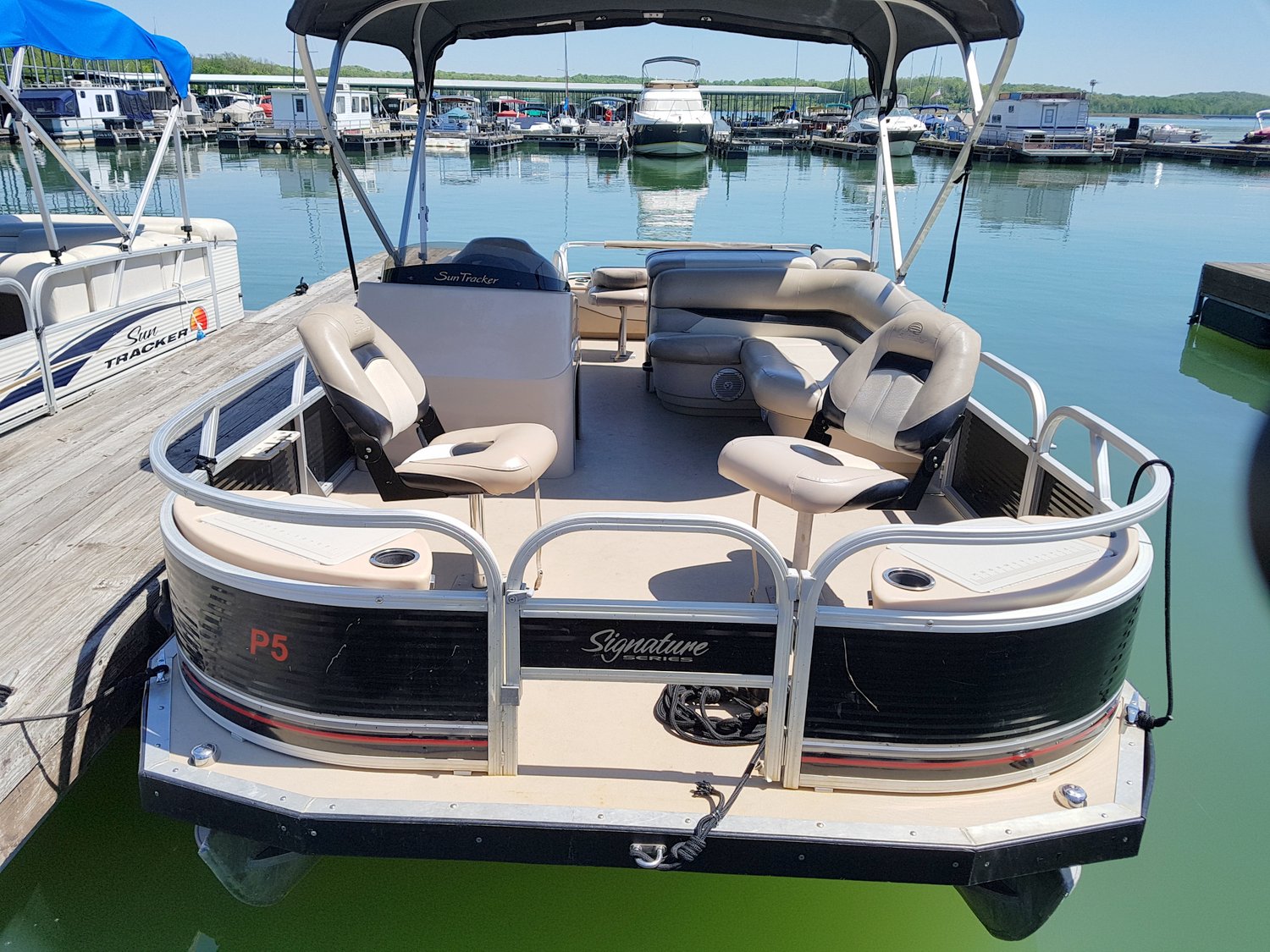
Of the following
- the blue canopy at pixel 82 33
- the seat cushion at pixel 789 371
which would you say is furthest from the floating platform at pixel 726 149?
the seat cushion at pixel 789 371

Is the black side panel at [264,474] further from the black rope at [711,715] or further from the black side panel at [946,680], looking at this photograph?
the black side panel at [946,680]

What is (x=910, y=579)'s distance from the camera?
2412mm

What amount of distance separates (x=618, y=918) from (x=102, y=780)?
2.10 m

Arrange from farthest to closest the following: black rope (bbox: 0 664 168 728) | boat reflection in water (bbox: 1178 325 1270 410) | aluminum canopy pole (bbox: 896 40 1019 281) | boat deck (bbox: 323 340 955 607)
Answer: boat reflection in water (bbox: 1178 325 1270 410) < aluminum canopy pole (bbox: 896 40 1019 281) < boat deck (bbox: 323 340 955 607) < black rope (bbox: 0 664 168 728)

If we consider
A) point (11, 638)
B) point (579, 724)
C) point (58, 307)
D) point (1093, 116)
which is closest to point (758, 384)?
point (579, 724)

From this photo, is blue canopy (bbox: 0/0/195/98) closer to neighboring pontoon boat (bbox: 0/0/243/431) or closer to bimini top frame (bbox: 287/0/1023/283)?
neighboring pontoon boat (bbox: 0/0/243/431)

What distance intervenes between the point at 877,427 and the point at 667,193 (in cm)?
2849

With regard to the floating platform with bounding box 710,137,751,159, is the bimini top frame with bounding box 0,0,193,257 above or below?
above

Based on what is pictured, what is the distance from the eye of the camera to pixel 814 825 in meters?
2.26

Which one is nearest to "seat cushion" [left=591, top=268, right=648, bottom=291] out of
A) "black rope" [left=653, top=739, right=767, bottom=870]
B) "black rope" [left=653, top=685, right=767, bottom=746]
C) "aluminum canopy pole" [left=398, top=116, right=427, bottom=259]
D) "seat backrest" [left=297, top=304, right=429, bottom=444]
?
"aluminum canopy pole" [left=398, top=116, right=427, bottom=259]

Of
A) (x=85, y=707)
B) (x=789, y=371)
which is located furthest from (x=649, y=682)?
(x=789, y=371)

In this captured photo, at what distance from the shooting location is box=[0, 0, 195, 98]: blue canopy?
6016 millimetres

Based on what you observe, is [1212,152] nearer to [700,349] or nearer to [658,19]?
[658,19]
